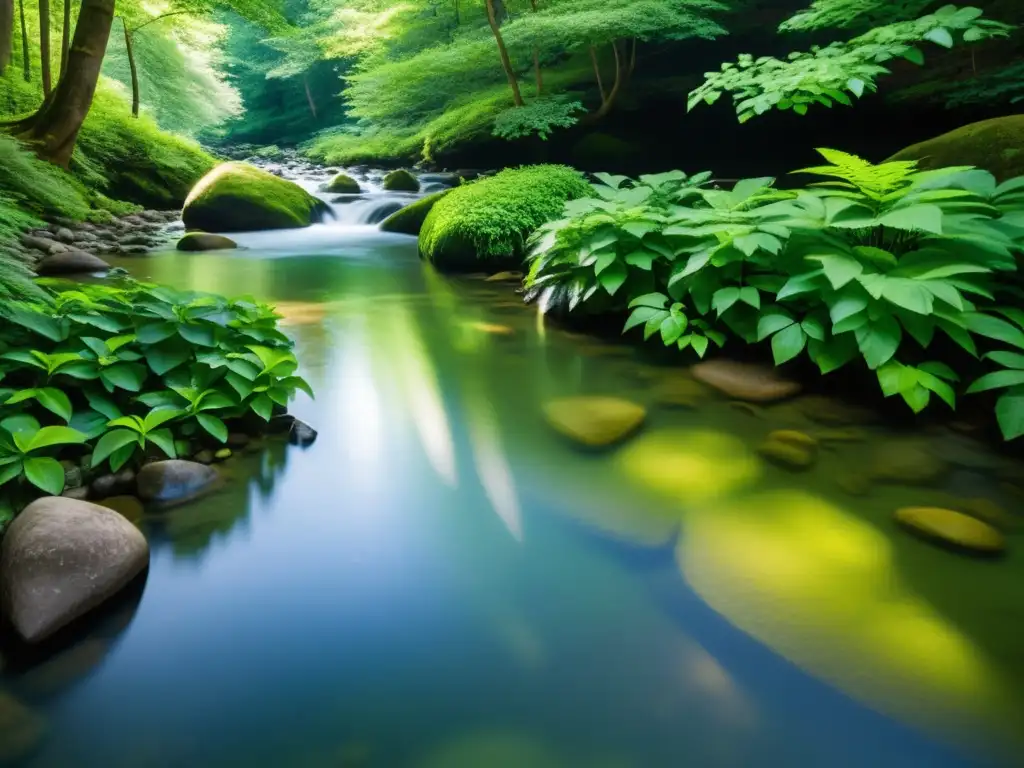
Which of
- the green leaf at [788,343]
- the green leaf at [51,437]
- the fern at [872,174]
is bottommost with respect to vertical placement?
the green leaf at [51,437]

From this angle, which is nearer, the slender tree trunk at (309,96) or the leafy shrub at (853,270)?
the leafy shrub at (853,270)

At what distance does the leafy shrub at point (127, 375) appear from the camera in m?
2.20

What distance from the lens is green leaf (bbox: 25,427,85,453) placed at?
2035 millimetres

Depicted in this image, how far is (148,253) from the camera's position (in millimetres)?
8203

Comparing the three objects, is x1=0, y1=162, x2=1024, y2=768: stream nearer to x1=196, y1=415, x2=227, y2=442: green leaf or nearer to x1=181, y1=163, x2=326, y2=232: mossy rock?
x1=196, y1=415, x2=227, y2=442: green leaf

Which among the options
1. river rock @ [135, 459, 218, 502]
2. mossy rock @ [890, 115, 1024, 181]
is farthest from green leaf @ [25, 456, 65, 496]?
mossy rock @ [890, 115, 1024, 181]

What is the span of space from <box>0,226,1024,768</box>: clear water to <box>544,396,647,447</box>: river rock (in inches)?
4.0

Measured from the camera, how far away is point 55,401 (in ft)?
7.33

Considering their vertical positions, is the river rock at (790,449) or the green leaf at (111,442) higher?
the green leaf at (111,442)

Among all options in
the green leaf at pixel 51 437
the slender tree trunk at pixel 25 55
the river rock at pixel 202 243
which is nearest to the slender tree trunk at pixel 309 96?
the slender tree trunk at pixel 25 55

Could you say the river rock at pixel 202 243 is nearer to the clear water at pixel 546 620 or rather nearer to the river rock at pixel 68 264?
the river rock at pixel 68 264

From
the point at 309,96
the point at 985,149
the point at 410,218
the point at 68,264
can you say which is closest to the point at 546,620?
the point at 985,149

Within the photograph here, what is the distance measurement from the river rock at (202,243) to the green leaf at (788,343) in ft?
26.2

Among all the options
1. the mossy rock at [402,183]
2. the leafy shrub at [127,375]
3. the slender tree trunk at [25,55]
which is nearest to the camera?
the leafy shrub at [127,375]
